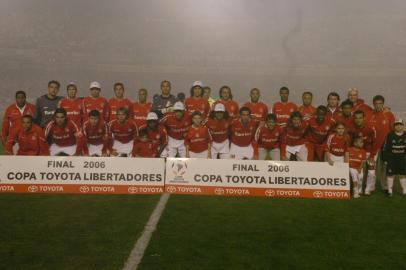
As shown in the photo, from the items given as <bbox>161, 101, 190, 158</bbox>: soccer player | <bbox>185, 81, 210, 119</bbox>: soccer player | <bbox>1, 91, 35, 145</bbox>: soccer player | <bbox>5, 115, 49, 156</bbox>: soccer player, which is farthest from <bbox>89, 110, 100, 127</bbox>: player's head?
<bbox>185, 81, 210, 119</bbox>: soccer player

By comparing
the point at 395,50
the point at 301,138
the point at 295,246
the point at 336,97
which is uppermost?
the point at 395,50

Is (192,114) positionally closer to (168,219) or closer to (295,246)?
(168,219)

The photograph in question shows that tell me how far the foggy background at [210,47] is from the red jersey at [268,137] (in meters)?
29.2

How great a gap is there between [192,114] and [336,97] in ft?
8.98

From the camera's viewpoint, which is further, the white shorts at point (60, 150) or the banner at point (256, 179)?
the white shorts at point (60, 150)

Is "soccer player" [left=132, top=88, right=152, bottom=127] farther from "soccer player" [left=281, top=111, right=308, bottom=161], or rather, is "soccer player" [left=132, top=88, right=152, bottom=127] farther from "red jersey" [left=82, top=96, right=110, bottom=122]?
"soccer player" [left=281, top=111, right=308, bottom=161]

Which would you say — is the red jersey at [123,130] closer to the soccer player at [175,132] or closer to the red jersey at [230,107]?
the soccer player at [175,132]

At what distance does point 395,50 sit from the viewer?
151 ft

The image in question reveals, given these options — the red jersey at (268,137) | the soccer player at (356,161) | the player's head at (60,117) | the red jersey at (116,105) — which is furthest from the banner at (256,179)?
the red jersey at (116,105)

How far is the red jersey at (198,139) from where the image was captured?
818 cm

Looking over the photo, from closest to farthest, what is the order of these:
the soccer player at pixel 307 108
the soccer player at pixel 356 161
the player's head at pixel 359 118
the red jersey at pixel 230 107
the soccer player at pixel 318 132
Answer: the soccer player at pixel 356 161 → the player's head at pixel 359 118 → the soccer player at pixel 318 132 → the soccer player at pixel 307 108 → the red jersey at pixel 230 107

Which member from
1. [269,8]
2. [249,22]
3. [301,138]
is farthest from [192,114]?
[269,8]

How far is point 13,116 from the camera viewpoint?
8477 mm

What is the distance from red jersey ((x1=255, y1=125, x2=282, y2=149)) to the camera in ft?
27.2
